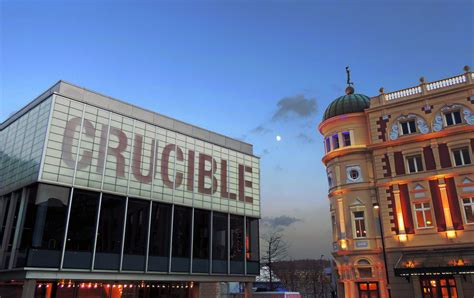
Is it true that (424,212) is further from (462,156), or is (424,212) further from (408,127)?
(408,127)

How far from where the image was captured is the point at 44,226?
24.4 m

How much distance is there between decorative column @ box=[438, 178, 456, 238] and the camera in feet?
98.9

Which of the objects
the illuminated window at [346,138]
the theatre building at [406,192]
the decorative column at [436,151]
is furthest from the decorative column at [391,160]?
the illuminated window at [346,138]

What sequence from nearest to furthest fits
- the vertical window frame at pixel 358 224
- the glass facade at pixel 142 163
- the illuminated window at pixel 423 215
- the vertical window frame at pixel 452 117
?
the glass facade at pixel 142 163 < the illuminated window at pixel 423 215 < the vertical window frame at pixel 452 117 < the vertical window frame at pixel 358 224

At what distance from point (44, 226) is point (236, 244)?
54.5 feet

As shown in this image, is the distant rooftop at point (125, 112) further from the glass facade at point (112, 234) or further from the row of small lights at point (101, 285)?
the row of small lights at point (101, 285)

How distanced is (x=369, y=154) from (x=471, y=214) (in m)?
9.46

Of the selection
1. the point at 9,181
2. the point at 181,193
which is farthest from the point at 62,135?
the point at 181,193

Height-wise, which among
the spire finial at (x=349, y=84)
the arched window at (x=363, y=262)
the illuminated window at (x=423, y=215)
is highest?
the spire finial at (x=349, y=84)

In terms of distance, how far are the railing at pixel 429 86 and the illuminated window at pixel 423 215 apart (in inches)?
395

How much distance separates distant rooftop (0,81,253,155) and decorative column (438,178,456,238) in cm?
1795

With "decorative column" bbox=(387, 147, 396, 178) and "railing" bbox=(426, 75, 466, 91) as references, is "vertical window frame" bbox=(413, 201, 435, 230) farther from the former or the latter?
"railing" bbox=(426, 75, 466, 91)

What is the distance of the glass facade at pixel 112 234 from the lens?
24500 millimetres

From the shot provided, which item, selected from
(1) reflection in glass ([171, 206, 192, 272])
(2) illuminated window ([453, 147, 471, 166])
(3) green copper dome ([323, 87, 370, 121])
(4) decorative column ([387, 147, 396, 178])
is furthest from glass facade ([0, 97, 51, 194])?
(2) illuminated window ([453, 147, 471, 166])
